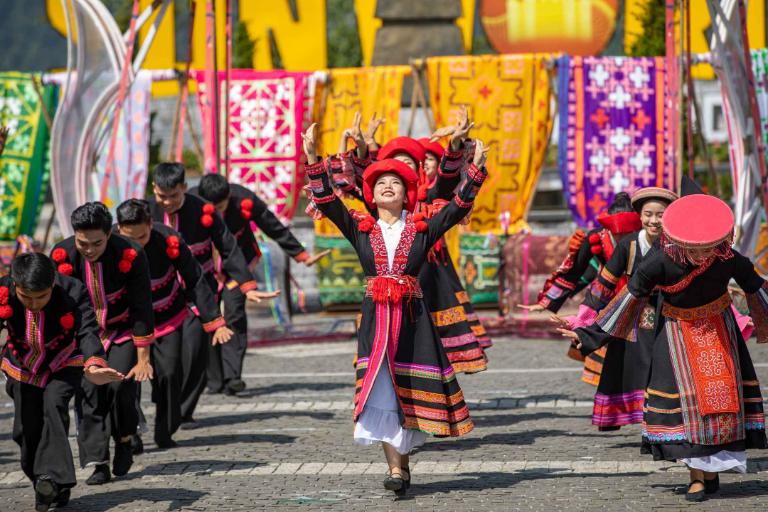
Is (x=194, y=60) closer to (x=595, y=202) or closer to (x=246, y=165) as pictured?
(x=246, y=165)

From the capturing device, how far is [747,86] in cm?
1200

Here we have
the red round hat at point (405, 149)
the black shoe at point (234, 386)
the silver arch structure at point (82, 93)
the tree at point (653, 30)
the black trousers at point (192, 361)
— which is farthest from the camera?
the tree at point (653, 30)

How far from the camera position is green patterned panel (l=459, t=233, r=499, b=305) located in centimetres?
1402

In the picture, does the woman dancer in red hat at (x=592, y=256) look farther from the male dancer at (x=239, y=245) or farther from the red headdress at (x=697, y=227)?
the male dancer at (x=239, y=245)

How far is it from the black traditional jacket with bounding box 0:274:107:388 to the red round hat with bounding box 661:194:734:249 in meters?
2.63

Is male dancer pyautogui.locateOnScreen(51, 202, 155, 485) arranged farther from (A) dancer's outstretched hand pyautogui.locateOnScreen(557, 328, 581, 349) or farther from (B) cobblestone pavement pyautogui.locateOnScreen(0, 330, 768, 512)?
(A) dancer's outstretched hand pyautogui.locateOnScreen(557, 328, 581, 349)

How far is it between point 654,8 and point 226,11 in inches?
313

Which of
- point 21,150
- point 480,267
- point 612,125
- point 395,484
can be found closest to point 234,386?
point 395,484

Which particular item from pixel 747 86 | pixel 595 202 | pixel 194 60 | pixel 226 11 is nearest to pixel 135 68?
pixel 226 11

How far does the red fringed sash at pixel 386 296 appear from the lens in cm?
680

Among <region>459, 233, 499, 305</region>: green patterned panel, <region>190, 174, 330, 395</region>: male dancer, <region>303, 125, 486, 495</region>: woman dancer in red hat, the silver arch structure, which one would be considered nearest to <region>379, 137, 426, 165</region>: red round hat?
A: <region>303, 125, 486, 495</region>: woman dancer in red hat

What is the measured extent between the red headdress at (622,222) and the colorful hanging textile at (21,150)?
7.86m

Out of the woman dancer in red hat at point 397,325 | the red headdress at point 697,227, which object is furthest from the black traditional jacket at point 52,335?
the red headdress at point 697,227

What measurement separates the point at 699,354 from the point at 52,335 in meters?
2.91
